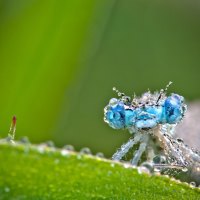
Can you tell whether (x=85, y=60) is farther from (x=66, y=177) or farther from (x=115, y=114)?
(x=66, y=177)

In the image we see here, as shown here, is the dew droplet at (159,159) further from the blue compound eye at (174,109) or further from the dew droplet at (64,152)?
the dew droplet at (64,152)

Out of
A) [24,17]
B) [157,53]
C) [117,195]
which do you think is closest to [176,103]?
[117,195]

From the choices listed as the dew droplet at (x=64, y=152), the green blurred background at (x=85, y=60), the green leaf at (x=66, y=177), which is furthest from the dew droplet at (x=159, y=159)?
the dew droplet at (x=64, y=152)

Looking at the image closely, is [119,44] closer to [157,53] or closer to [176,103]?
[157,53]

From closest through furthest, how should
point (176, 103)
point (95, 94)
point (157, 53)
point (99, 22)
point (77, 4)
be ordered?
point (176, 103) < point (77, 4) < point (99, 22) < point (95, 94) < point (157, 53)

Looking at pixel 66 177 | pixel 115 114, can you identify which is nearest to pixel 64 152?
pixel 66 177

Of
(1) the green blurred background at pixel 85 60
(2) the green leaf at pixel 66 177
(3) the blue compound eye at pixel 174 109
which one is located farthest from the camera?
(1) the green blurred background at pixel 85 60
